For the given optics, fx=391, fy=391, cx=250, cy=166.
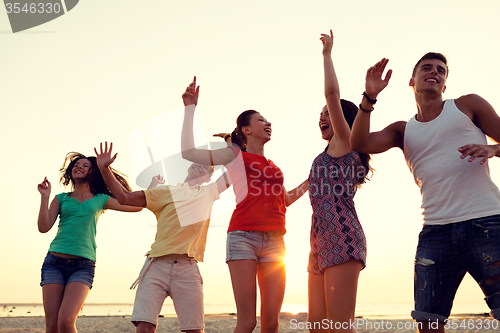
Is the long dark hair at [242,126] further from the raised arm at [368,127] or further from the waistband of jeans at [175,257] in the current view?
the raised arm at [368,127]

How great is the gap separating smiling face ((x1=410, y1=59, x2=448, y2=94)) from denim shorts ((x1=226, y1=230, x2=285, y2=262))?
2.01m

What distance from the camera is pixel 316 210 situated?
3.64 m

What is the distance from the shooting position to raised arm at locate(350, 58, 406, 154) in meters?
3.08

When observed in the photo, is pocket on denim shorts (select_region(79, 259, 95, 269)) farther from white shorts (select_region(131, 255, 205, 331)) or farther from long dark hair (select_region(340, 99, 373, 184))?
long dark hair (select_region(340, 99, 373, 184))

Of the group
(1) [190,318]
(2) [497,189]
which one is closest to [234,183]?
(1) [190,318]

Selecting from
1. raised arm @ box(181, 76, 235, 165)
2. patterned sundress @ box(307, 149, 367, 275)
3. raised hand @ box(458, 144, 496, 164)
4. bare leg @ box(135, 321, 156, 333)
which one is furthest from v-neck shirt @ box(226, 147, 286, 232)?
raised hand @ box(458, 144, 496, 164)

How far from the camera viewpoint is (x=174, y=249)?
4.55m

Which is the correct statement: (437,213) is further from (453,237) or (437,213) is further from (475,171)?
(475,171)

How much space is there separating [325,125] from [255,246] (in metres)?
1.45

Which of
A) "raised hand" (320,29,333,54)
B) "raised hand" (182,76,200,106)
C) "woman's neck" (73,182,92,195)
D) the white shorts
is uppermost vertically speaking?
"raised hand" (320,29,333,54)

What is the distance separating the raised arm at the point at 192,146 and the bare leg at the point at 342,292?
1734 mm

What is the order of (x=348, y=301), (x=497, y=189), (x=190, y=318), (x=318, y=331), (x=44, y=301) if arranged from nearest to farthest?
(x=497, y=189) → (x=348, y=301) → (x=318, y=331) → (x=190, y=318) → (x=44, y=301)

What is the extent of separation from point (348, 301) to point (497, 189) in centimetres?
140

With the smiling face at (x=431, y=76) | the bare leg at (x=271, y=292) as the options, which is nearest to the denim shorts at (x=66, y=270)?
the bare leg at (x=271, y=292)
